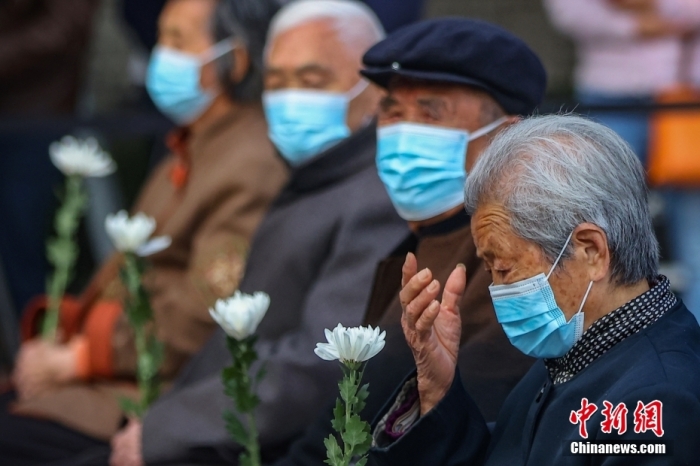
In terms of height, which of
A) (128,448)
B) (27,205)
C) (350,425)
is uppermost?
(350,425)

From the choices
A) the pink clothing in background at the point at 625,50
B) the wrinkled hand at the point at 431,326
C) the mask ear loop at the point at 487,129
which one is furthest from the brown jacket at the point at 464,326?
the pink clothing in background at the point at 625,50

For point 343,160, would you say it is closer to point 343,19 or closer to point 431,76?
point 343,19

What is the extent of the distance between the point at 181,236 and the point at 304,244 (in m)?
0.87

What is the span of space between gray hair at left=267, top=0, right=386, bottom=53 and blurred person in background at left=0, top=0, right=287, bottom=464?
0.47 metres

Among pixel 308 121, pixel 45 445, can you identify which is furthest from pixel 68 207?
pixel 308 121

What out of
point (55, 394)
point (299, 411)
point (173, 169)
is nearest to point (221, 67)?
point (173, 169)

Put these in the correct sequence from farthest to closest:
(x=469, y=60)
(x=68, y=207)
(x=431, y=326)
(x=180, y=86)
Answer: (x=180, y=86), (x=68, y=207), (x=469, y=60), (x=431, y=326)

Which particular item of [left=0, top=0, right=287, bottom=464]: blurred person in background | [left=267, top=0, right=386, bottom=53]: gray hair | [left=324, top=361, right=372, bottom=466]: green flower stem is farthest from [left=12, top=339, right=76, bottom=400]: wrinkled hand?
[left=324, top=361, right=372, bottom=466]: green flower stem

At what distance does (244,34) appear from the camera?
5.13 meters

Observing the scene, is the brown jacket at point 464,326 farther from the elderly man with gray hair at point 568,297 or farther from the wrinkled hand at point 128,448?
the wrinkled hand at point 128,448

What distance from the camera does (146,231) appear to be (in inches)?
158

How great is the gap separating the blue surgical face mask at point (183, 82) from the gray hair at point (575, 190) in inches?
109

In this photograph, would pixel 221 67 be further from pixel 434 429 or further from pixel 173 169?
pixel 434 429

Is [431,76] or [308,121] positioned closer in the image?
[431,76]
